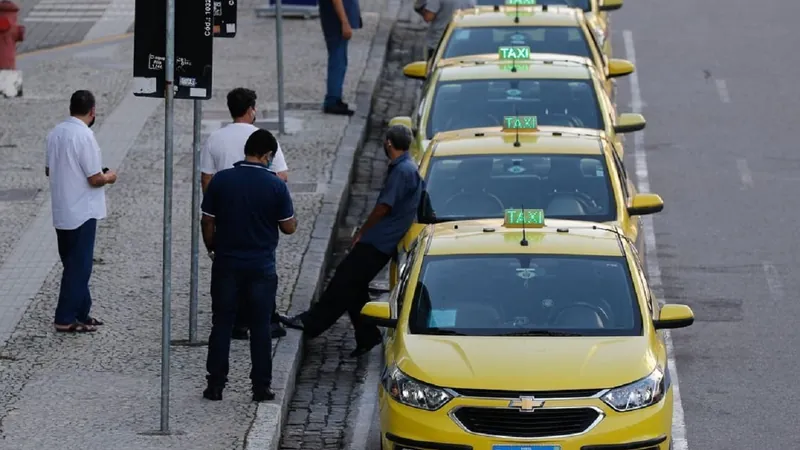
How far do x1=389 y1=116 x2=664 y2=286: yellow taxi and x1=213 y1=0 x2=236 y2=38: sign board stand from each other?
2339mm

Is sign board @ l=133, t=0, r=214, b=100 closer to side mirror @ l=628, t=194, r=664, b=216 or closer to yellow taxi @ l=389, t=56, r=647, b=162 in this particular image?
side mirror @ l=628, t=194, r=664, b=216

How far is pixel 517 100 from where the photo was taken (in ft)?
55.5

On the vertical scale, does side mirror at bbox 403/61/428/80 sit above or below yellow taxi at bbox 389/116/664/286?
below

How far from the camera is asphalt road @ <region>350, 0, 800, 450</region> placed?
12750mm

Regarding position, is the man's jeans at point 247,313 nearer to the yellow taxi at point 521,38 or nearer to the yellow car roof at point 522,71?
the yellow car roof at point 522,71

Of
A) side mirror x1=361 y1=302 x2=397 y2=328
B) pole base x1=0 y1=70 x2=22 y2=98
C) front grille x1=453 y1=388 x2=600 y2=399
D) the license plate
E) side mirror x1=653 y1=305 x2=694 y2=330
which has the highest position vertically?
side mirror x1=653 y1=305 x2=694 y2=330

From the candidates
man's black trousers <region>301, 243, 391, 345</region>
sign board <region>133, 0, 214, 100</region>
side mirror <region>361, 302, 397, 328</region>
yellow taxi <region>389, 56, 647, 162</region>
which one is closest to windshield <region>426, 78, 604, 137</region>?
yellow taxi <region>389, 56, 647, 162</region>

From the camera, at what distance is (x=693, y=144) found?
2136 cm

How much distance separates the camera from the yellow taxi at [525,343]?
10062 millimetres

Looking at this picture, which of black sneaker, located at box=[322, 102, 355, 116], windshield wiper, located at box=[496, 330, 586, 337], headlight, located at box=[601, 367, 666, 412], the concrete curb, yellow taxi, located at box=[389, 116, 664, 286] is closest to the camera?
headlight, located at box=[601, 367, 666, 412]

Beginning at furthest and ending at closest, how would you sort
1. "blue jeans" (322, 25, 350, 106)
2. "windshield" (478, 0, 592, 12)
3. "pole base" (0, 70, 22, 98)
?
1. "windshield" (478, 0, 592, 12)
2. "pole base" (0, 70, 22, 98)
3. "blue jeans" (322, 25, 350, 106)

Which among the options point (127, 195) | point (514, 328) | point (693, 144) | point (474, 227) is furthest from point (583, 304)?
point (693, 144)

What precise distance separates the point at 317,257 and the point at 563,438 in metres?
6.02

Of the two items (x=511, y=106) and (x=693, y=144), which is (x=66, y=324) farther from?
(x=693, y=144)
